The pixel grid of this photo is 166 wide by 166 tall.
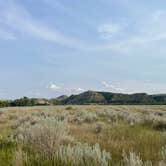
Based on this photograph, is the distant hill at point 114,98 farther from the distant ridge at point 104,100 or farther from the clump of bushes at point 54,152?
the clump of bushes at point 54,152

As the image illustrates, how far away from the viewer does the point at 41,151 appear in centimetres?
645

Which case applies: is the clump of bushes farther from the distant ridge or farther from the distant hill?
the distant hill

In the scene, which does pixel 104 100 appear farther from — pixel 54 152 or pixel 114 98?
pixel 54 152

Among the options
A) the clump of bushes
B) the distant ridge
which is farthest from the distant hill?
the clump of bushes

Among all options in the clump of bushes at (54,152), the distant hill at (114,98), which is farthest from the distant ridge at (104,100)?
the clump of bushes at (54,152)

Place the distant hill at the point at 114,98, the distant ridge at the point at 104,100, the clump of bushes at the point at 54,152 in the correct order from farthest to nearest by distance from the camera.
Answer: the distant hill at the point at 114,98
the distant ridge at the point at 104,100
the clump of bushes at the point at 54,152

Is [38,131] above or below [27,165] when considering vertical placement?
above

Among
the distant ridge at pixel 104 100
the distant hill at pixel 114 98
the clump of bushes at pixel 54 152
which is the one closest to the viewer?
the clump of bushes at pixel 54 152

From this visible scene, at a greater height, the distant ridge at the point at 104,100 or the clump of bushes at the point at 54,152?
the distant ridge at the point at 104,100

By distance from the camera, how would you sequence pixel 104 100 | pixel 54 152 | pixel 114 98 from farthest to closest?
pixel 104 100, pixel 114 98, pixel 54 152

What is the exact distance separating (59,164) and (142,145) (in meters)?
3.11

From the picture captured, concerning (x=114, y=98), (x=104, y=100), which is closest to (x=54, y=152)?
(x=114, y=98)

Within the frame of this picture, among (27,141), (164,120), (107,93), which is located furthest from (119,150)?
(107,93)

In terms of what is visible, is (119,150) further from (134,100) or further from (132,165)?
(134,100)
